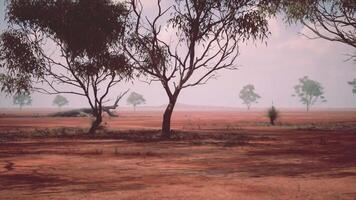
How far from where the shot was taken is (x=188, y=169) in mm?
12531

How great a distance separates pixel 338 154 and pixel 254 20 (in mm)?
11766

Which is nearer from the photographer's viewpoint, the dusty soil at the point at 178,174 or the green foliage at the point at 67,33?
the dusty soil at the point at 178,174

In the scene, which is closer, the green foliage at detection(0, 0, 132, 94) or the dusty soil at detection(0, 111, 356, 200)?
the dusty soil at detection(0, 111, 356, 200)

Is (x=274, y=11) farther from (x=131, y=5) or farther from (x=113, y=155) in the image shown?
(x=113, y=155)

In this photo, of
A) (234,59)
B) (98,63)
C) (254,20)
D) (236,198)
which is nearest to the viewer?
(236,198)

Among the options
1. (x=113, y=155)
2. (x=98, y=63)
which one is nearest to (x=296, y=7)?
(x=113, y=155)

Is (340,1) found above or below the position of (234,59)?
above

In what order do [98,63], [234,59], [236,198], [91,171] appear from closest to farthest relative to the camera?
1. [236,198]
2. [91,171]
3. [234,59]
4. [98,63]

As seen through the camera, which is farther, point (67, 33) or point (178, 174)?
point (67, 33)

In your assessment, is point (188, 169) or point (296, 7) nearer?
point (188, 169)

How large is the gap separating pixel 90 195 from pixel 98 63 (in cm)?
2213

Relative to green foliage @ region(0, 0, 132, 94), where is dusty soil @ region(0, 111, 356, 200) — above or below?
below

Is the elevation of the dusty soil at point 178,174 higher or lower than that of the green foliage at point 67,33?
lower

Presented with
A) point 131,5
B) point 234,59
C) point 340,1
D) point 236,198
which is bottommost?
point 236,198
